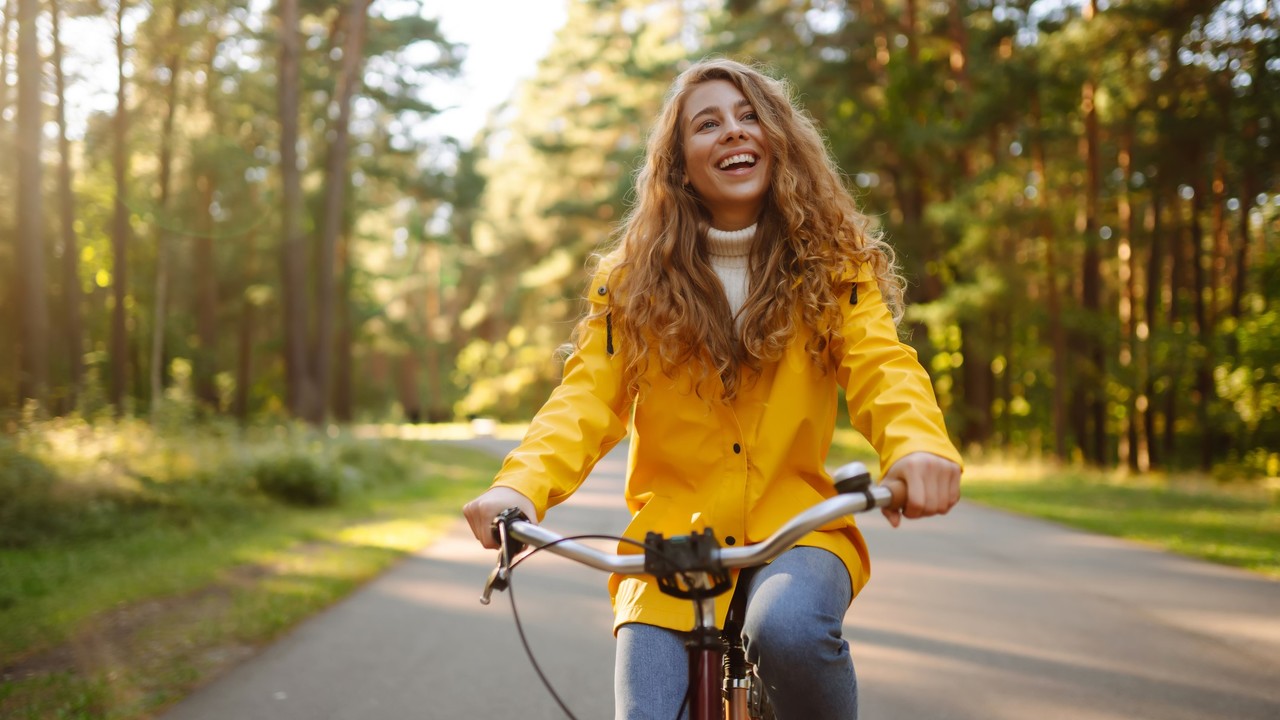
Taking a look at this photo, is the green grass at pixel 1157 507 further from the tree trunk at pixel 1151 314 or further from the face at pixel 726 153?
the face at pixel 726 153

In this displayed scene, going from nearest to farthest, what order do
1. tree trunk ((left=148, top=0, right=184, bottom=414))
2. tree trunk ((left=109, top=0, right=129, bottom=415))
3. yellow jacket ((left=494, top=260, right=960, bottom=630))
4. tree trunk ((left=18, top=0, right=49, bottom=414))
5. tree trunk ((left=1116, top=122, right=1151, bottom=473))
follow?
yellow jacket ((left=494, top=260, right=960, bottom=630)), tree trunk ((left=18, top=0, right=49, bottom=414)), tree trunk ((left=109, top=0, right=129, bottom=415)), tree trunk ((left=1116, top=122, right=1151, bottom=473)), tree trunk ((left=148, top=0, right=184, bottom=414))

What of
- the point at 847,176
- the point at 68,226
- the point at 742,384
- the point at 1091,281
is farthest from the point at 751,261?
the point at 1091,281

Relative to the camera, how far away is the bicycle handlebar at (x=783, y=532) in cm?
188

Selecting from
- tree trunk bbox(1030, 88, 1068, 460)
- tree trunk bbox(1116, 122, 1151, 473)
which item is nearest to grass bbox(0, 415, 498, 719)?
tree trunk bbox(1030, 88, 1068, 460)

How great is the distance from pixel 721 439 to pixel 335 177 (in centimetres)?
2229

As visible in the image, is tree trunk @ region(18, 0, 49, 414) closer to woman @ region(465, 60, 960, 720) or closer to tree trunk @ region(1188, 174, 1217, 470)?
woman @ region(465, 60, 960, 720)

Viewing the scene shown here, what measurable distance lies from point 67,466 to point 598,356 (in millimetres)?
10019

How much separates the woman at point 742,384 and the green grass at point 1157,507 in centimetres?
713

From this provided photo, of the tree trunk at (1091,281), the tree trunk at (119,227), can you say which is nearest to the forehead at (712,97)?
the tree trunk at (1091,281)

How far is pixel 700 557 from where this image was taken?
1.89 m

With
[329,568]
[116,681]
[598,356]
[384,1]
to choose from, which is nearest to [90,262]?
[384,1]

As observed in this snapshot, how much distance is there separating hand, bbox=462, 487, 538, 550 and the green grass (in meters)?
7.79

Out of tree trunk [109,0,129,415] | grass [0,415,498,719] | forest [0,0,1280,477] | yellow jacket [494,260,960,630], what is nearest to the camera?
yellow jacket [494,260,960,630]

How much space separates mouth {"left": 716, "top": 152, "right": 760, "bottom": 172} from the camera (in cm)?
279
